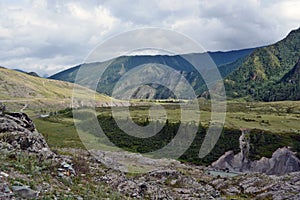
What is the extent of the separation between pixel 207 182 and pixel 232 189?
6.80 metres

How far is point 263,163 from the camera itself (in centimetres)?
11750

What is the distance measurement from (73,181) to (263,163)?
339 feet

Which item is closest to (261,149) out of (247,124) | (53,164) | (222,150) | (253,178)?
(222,150)

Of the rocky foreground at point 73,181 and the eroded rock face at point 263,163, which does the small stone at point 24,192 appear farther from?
the eroded rock face at point 263,163

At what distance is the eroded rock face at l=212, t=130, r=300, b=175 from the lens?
111188 mm

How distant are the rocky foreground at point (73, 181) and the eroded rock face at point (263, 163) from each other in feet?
194

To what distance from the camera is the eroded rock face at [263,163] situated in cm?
11119

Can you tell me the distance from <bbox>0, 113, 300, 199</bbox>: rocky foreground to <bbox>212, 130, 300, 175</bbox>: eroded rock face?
59.3 m

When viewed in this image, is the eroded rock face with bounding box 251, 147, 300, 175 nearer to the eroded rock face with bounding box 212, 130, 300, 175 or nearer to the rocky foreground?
the eroded rock face with bounding box 212, 130, 300, 175

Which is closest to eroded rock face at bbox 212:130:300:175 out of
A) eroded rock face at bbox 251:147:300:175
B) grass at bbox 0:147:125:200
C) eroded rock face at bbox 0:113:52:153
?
eroded rock face at bbox 251:147:300:175

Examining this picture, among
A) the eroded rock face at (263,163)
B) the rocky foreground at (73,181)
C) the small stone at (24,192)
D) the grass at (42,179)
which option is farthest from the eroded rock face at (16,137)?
the eroded rock face at (263,163)

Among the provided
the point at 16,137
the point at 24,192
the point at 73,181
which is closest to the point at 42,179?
the point at 73,181

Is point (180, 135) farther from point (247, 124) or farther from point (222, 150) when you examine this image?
point (247, 124)

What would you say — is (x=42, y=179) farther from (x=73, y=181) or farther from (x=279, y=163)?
(x=279, y=163)
